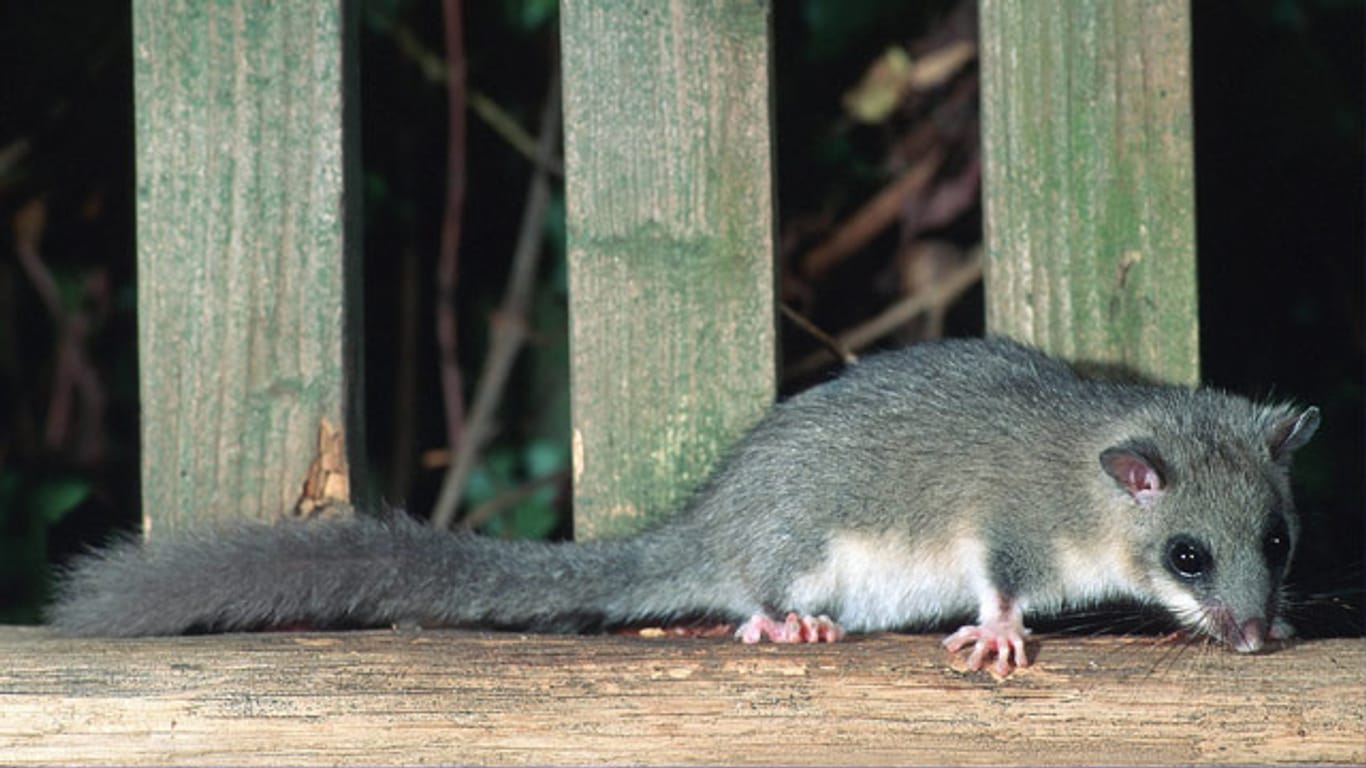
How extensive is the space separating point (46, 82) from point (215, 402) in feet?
5.78

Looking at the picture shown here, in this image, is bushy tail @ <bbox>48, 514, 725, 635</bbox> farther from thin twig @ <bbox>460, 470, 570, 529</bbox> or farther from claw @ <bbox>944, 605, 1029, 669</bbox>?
thin twig @ <bbox>460, 470, 570, 529</bbox>

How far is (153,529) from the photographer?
3125 mm

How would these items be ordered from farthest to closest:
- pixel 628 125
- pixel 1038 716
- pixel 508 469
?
pixel 508 469, pixel 628 125, pixel 1038 716

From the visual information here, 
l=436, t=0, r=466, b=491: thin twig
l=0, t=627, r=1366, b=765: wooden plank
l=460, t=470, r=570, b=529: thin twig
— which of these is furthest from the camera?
l=460, t=470, r=570, b=529: thin twig

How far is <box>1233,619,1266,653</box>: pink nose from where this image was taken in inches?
115

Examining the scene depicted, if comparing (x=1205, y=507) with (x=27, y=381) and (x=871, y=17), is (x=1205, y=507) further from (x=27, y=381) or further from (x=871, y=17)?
(x=27, y=381)

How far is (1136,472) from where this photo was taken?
10.7ft

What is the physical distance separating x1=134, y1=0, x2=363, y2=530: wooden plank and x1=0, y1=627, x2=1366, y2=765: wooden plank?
454mm

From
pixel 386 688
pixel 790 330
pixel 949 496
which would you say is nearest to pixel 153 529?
pixel 386 688

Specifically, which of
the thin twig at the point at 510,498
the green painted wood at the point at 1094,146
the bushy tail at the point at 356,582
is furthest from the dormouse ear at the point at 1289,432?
the thin twig at the point at 510,498

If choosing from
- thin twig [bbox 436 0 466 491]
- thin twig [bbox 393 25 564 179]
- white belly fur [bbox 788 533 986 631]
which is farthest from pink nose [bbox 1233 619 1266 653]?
thin twig [bbox 393 25 564 179]

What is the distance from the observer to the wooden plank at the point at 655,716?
8.96 feet

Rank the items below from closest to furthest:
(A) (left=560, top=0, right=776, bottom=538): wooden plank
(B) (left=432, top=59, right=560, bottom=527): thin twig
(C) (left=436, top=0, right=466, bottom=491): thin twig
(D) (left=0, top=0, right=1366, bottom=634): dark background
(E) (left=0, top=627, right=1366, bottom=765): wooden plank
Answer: (E) (left=0, top=627, right=1366, bottom=765): wooden plank → (A) (left=560, top=0, right=776, bottom=538): wooden plank → (D) (left=0, top=0, right=1366, bottom=634): dark background → (C) (left=436, top=0, right=466, bottom=491): thin twig → (B) (left=432, top=59, right=560, bottom=527): thin twig

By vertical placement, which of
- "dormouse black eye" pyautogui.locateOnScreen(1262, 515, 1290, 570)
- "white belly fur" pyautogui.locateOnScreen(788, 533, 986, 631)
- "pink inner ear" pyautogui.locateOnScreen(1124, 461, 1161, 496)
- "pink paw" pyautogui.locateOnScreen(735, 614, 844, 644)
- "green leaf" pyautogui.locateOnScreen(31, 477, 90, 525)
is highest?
"pink inner ear" pyautogui.locateOnScreen(1124, 461, 1161, 496)
